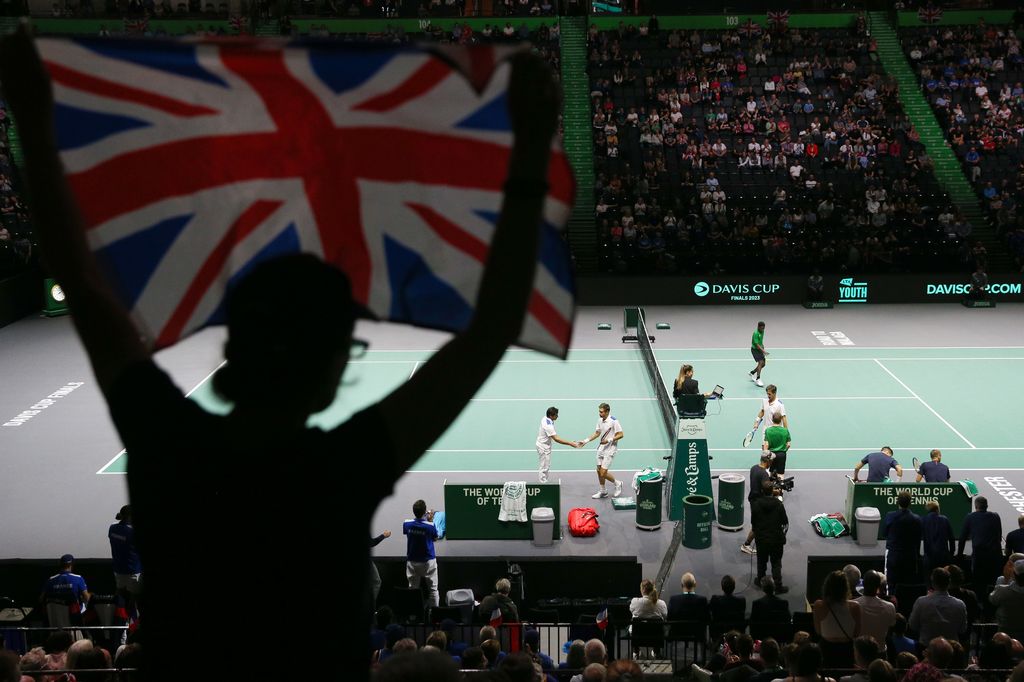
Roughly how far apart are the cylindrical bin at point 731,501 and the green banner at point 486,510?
272 centimetres

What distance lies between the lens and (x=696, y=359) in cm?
2806

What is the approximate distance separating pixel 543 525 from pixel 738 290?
68.2 ft

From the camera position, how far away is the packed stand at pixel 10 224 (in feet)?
110

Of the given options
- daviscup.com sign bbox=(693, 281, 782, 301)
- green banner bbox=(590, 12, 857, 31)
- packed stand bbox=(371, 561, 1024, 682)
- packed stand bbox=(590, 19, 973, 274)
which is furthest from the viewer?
green banner bbox=(590, 12, 857, 31)

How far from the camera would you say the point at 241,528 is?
1602mm

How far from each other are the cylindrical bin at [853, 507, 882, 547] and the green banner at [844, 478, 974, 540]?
0.53 ft

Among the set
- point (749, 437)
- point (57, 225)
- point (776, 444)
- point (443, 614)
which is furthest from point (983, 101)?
point (57, 225)

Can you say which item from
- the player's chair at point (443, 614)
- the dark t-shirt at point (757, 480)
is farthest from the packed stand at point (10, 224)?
the dark t-shirt at point (757, 480)

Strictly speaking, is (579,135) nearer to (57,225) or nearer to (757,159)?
(757,159)

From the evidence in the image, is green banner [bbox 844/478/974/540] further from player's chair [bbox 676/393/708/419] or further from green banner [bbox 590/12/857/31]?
green banner [bbox 590/12/857/31]

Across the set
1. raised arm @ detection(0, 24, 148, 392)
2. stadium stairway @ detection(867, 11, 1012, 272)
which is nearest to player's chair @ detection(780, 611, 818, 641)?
raised arm @ detection(0, 24, 148, 392)

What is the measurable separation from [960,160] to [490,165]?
42876 mm

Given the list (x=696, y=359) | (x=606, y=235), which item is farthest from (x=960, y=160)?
(x=696, y=359)

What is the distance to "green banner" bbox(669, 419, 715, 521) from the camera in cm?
1739
